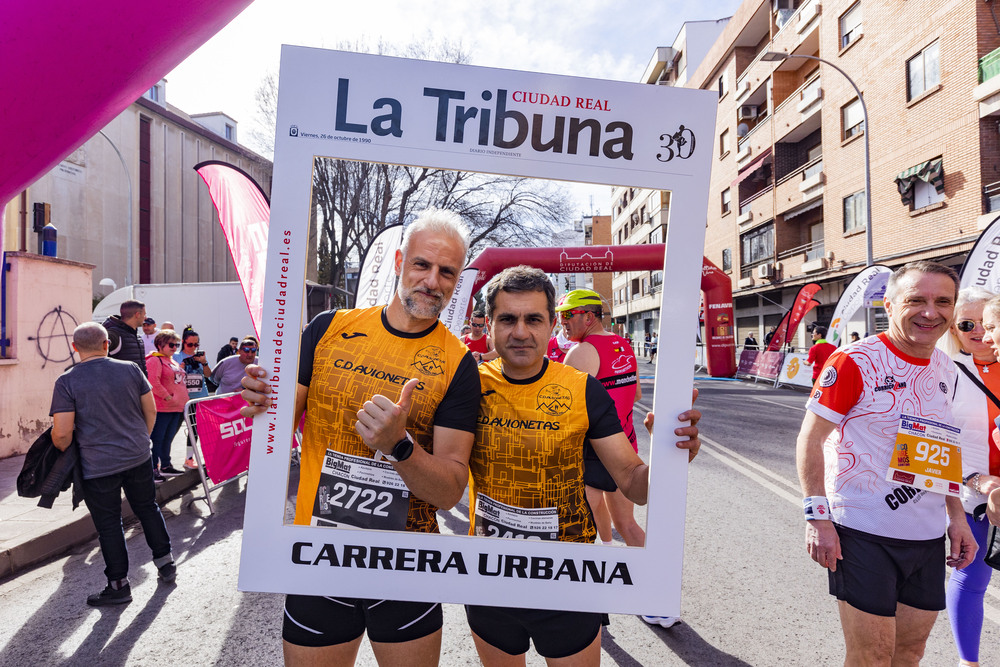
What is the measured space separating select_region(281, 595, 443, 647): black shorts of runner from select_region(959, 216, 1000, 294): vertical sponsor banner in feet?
14.7

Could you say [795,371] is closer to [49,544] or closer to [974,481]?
[974,481]

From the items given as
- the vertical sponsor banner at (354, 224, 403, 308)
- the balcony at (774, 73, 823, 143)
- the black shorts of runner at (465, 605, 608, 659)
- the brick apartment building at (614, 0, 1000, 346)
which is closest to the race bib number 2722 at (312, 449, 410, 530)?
the black shorts of runner at (465, 605, 608, 659)

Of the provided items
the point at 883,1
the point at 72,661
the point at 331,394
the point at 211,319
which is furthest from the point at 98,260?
the point at 883,1

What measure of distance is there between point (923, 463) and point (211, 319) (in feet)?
48.0

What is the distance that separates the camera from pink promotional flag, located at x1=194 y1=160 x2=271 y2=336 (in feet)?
15.4

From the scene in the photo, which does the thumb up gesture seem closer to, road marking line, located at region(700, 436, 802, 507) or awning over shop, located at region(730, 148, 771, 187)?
road marking line, located at region(700, 436, 802, 507)

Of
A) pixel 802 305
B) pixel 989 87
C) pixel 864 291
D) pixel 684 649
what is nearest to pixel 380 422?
pixel 684 649

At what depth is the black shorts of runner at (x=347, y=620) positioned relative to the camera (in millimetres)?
1682

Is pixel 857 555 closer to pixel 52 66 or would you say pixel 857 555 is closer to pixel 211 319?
pixel 52 66

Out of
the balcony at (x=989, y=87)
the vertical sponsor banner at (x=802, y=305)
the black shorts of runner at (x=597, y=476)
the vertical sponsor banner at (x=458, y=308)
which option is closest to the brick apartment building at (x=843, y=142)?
the balcony at (x=989, y=87)

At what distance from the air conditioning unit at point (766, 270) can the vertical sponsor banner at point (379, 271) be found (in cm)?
2299

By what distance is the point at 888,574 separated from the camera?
206 cm

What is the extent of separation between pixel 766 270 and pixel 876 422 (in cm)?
2662

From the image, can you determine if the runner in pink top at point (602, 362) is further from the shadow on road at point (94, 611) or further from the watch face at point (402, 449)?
the shadow on road at point (94, 611)
